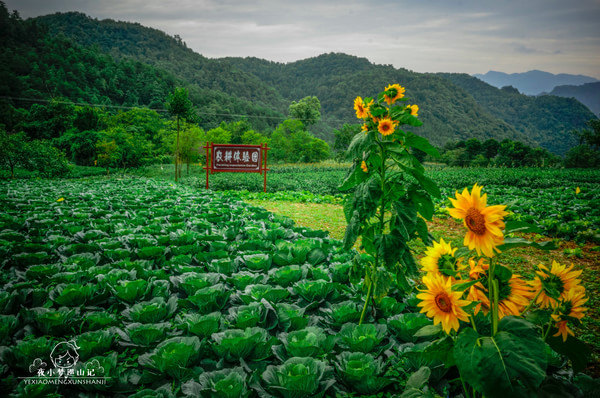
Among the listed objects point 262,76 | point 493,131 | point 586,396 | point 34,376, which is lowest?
point 34,376

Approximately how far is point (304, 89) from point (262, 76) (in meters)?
14.4

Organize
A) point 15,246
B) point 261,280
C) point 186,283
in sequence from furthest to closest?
1. point 15,246
2. point 261,280
3. point 186,283

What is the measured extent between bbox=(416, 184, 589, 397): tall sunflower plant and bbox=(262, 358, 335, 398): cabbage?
54cm

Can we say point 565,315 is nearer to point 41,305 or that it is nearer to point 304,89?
point 41,305

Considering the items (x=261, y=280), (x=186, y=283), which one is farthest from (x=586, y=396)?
(x=186, y=283)

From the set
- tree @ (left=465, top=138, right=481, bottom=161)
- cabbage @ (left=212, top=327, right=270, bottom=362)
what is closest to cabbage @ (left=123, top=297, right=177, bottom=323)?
cabbage @ (left=212, top=327, right=270, bottom=362)

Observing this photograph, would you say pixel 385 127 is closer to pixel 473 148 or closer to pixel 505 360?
pixel 505 360

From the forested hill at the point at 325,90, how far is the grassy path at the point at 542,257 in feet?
172

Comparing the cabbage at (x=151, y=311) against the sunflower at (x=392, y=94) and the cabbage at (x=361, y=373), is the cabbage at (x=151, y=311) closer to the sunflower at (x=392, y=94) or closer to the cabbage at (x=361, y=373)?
the cabbage at (x=361, y=373)

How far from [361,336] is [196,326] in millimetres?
977

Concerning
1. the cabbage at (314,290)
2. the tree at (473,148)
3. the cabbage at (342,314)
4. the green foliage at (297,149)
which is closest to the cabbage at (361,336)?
the cabbage at (342,314)

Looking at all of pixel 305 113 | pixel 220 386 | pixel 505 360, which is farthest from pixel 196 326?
pixel 305 113

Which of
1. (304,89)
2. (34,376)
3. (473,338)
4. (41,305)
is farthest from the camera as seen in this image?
(304,89)

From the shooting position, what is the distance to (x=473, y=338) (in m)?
0.95
